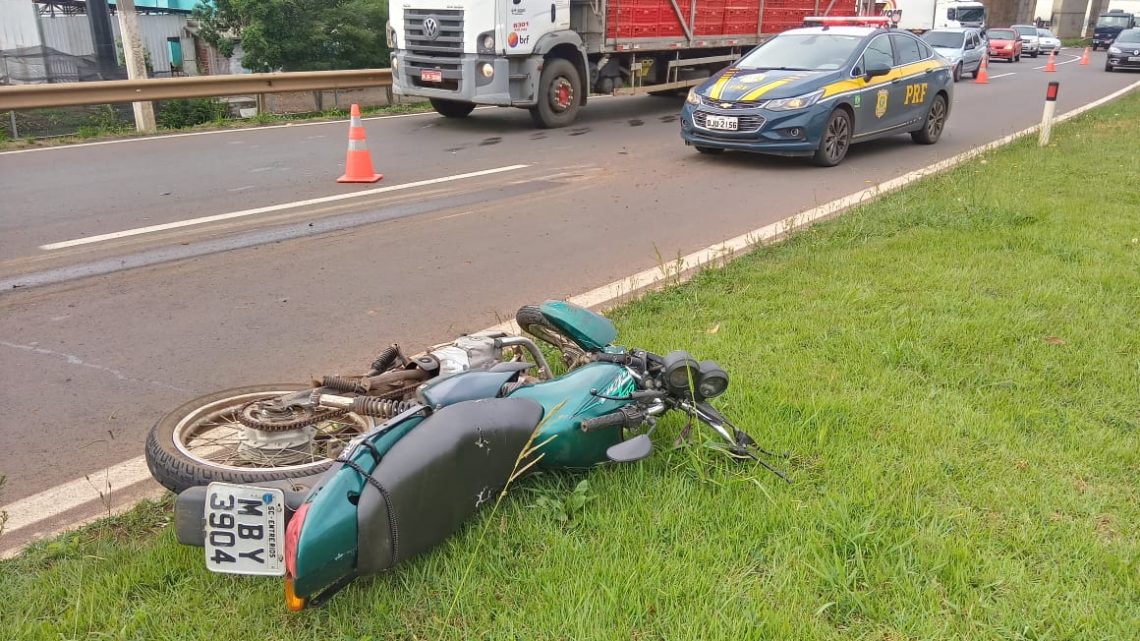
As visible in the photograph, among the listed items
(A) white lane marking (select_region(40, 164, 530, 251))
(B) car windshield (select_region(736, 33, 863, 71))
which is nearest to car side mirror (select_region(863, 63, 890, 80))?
(B) car windshield (select_region(736, 33, 863, 71))

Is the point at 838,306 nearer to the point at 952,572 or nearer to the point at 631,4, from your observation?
the point at 952,572

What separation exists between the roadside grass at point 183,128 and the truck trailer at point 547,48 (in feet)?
5.82

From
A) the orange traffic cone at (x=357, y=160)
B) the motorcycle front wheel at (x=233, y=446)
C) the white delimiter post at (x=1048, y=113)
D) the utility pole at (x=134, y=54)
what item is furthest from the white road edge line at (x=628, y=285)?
the utility pole at (x=134, y=54)

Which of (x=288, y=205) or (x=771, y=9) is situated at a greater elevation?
(x=771, y=9)

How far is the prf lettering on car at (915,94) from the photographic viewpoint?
1234cm

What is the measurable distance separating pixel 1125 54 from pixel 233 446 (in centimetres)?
3855

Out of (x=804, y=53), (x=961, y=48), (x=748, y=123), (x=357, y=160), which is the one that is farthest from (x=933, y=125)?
(x=961, y=48)

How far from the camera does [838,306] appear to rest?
546 centimetres

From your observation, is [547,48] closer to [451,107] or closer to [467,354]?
[451,107]

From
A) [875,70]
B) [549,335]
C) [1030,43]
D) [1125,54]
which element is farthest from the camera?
[1030,43]

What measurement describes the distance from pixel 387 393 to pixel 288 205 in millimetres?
5812

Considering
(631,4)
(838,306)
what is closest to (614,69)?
(631,4)

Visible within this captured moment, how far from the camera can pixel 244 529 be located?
254 centimetres

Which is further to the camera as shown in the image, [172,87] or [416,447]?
[172,87]
